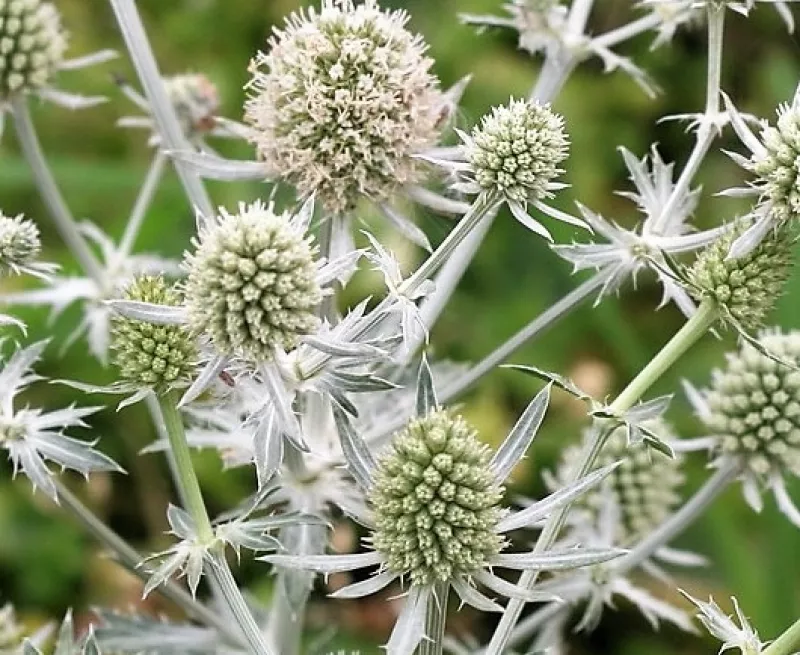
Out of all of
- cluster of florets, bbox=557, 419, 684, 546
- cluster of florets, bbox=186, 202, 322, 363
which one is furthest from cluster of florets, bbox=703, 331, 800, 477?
cluster of florets, bbox=186, 202, 322, 363

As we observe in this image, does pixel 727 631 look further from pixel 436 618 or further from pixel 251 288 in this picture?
pixel 251 288

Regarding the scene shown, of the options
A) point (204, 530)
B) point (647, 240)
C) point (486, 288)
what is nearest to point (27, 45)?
point (204, 530)

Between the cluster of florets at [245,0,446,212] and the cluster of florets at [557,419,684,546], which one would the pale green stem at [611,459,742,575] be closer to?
the cluster of florets at [557,419,684,546]

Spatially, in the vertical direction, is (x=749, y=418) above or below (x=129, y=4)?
below

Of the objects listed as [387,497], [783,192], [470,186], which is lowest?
[387,497]

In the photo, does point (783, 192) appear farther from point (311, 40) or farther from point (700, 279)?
point (311, 40)

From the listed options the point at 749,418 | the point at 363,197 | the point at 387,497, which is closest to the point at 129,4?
the point at 363,197

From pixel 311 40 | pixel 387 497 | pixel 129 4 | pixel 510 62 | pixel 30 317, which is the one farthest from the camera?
pixel 510 62
